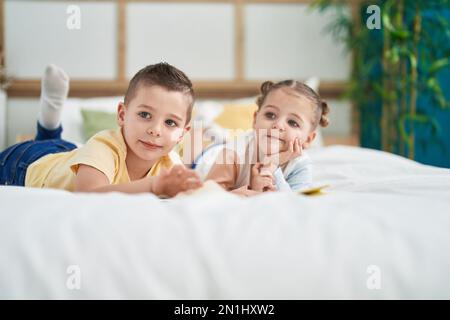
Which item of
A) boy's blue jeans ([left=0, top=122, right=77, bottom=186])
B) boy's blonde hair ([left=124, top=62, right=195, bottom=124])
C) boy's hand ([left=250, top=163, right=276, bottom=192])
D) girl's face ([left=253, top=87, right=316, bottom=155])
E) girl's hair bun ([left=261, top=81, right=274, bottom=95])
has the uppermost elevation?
boy's blonde hair ([left=124, top=62, right=195, bottom=124])

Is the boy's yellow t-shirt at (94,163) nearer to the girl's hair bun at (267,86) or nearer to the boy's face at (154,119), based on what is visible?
the boy's face at (154,119)

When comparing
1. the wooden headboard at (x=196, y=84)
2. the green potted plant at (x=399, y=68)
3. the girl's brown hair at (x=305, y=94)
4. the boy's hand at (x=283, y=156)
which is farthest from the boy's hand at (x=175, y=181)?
the wooden headboard at (x=196, y=84)

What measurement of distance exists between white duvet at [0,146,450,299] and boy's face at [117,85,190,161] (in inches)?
14.8

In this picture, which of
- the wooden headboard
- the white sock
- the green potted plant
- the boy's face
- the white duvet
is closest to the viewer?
the white duvet

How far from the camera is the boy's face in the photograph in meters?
1.25

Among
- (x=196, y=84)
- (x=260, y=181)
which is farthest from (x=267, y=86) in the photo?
(x=196, y=84)

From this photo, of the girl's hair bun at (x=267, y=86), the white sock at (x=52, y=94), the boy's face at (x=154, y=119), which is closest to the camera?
the boy's face at (x=154, y=119)

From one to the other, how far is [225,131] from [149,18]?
153cm

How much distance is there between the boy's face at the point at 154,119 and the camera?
1.25 meters

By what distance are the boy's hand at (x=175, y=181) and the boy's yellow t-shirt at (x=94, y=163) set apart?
205 millimetres

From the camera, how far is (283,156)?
53.8 inches

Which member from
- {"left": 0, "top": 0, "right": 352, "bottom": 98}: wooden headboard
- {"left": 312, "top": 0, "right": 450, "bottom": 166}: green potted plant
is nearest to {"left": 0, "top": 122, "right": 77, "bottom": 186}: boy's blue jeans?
{"left": 0, "top": 0, "right": 352, "bottom": 98}: wooden headboard

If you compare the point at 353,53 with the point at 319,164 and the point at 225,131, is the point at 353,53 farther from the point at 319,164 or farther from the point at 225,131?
the point at 319,164

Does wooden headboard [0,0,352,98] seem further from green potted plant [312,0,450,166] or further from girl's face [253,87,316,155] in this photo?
girl's face [253,87,316,155]
